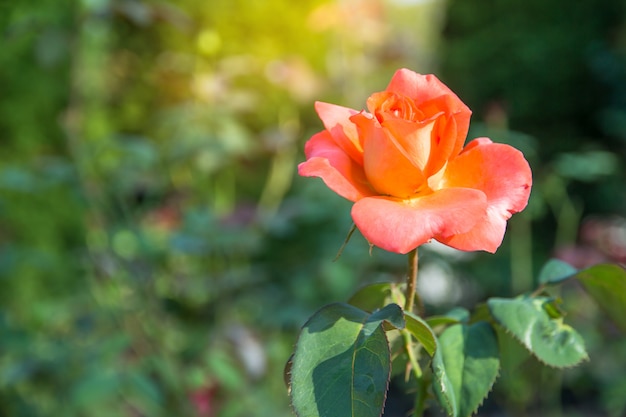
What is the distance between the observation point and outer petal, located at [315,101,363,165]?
0.57m

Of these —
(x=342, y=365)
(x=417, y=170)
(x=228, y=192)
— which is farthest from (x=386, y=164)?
(x=228, y=192)

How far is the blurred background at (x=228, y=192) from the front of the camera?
160cm

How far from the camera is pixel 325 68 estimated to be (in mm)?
3857

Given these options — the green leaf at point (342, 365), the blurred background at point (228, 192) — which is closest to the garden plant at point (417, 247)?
the green leaf at point (342, 365)

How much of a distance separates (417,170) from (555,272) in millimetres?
230

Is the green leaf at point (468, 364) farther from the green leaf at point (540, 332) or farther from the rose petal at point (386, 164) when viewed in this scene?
the rose petal at point (386, 164)

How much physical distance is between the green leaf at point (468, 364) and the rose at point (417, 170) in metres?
0.12

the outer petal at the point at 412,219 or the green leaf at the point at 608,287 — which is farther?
the green leaf at the point at 608,287

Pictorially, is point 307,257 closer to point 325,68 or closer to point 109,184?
point 325,68

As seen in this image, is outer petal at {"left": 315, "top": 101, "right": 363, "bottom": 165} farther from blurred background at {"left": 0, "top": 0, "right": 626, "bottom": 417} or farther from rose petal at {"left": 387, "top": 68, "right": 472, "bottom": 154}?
blurred background at {"left": 0, "top": 0, "right": 626, "bottom": 417}

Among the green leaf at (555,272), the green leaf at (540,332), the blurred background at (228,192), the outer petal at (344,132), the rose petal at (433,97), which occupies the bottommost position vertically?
the blurred background at (228,192)

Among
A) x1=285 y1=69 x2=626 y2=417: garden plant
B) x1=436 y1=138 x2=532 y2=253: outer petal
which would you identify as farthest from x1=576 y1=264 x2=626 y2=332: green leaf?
x1=436 y1=138 x2=532 y2=253: outer petal

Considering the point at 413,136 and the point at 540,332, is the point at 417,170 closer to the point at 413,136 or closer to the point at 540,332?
the point at 413,136

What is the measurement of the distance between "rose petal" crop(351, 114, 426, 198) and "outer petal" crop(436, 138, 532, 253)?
42 millimetres
